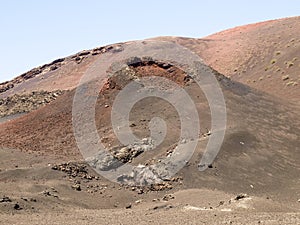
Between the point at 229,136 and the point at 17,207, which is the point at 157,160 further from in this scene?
the point at 17,207

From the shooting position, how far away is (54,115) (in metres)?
40.7

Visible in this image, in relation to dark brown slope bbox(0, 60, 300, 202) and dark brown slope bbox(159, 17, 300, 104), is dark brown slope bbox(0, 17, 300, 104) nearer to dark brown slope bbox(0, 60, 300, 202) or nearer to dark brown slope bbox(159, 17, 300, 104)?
dark brown slope bbox(159, 17, 300, 104)

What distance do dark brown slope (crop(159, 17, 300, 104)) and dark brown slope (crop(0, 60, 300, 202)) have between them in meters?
14.4

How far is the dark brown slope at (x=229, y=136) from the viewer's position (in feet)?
87.9

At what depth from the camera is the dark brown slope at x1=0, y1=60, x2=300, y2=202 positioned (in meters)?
26.8

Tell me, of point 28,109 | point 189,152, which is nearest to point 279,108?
point 189,152

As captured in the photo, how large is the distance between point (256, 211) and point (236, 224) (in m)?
3.27

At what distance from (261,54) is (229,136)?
49.1 metres

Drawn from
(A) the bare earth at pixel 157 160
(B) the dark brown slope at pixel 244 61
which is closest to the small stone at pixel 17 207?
(A) the bare earth at pixel 157 160

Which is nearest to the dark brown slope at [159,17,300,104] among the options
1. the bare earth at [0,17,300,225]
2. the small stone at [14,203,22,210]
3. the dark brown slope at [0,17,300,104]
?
the dark brown slope at [0,17,300,104]

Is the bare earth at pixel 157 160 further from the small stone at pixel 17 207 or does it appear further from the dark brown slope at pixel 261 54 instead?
the dark brown slope at pixel 261 54

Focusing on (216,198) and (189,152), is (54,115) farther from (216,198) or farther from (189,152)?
(216,198)

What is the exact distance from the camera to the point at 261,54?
253ft

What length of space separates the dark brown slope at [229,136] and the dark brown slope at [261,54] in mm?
14404
